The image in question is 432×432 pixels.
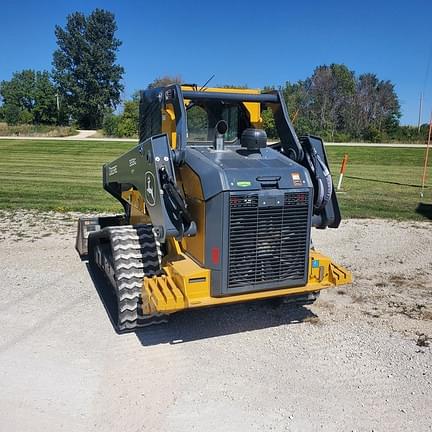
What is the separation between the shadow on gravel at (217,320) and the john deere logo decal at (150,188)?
1.39 m

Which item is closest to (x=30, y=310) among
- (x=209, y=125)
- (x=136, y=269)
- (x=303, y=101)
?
(x=136, y=269)

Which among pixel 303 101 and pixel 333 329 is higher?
pixel 303 101

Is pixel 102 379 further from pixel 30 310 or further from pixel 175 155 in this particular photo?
pixel 175 155

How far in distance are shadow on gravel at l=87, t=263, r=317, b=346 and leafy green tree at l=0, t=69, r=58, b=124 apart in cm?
6886

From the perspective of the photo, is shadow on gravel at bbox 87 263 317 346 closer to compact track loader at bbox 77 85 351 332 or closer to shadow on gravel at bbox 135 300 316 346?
shadow on gravel at bbox 135 300 316 346

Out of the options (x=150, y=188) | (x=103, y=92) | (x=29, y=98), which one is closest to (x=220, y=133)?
(x=150, y=188)

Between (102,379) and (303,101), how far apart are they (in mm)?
56866

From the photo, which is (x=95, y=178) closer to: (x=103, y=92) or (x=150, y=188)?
(x=150, y=188)

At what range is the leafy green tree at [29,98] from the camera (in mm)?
69694

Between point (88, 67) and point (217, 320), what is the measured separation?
70301mm

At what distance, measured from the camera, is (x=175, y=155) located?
5.14 meters

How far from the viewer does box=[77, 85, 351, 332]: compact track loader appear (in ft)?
15.4

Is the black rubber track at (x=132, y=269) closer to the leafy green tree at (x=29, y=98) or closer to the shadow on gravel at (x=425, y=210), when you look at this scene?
the shadow on gravel at (x=425, y=210)

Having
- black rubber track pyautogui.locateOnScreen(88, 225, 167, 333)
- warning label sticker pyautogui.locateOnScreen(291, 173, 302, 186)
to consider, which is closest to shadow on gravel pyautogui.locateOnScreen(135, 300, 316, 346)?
black rubber track pyautogui.locateOnScreen(88, 225, 167, 333)
